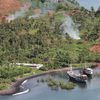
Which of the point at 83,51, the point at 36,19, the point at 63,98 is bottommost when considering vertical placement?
the point at 63,98

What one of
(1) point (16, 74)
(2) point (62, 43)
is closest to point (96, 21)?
(2) point (62, 43)

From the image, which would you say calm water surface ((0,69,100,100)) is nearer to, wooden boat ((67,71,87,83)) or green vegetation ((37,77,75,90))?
green vegetation ((37,77,75,90))

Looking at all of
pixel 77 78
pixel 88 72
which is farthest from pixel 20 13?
pixel 77 78

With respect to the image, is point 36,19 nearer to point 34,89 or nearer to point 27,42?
point 27,42

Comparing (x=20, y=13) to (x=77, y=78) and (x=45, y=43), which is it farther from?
(x=77, y=78)

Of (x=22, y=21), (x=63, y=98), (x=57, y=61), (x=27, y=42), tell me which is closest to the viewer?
(x=63, y=98)

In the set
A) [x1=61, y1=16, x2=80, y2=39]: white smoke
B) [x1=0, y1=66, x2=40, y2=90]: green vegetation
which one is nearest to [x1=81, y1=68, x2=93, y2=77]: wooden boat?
[x1=0, y1=66, x2=40, y2=90]: green vegetation

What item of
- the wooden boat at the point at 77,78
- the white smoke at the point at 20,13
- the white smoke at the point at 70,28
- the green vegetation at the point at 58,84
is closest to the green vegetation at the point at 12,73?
the green vegetation at the point at 58,84
